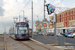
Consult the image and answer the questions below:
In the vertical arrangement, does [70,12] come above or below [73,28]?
above

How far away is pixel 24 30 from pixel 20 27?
3.14 ft

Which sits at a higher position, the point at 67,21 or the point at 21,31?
the point at 67,21

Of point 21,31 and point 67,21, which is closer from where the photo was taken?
point 21,31

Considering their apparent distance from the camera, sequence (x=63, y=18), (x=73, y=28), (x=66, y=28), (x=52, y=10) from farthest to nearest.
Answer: (x=63, y=18)
(x=66, y=28)
(x=73, y=28)
(x=52, y=10)

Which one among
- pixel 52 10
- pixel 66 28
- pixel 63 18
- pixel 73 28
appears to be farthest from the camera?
pixel 63 18

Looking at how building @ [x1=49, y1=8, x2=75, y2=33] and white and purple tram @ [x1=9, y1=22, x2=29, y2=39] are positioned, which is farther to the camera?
building @ [x1=49, y1=8, x2=75, y2=33]

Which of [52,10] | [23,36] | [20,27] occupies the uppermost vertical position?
[52,10]

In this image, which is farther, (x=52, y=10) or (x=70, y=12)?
(x=70, y=12)

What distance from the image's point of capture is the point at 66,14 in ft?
248

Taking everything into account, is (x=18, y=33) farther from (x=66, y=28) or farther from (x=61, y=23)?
(x=61, y=23)

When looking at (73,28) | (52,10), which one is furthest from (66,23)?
(52,10)

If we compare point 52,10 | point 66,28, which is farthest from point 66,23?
point 52,10

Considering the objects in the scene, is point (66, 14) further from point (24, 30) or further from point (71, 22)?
point (24, 30)

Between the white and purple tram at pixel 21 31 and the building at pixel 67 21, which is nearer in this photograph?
the white and purple tram at pixel 21 31
